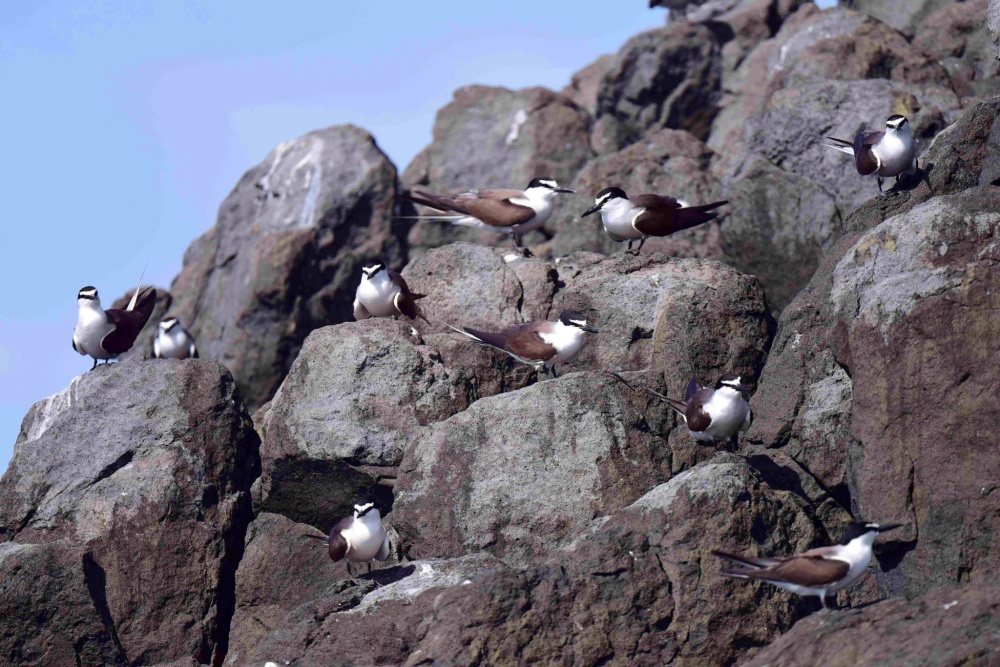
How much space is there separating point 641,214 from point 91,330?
649cm

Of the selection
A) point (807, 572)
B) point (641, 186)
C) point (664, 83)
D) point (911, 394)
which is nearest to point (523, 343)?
point (911, 394)

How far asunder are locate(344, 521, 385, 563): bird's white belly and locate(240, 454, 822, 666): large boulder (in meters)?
0.63

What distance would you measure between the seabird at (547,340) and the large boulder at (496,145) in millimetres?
10115

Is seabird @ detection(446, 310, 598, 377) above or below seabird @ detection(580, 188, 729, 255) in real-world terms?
below

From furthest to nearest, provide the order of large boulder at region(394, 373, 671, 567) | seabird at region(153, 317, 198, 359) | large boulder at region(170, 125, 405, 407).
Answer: large boulder at region(170, 125, 405, 407)
seabird at region(153, 317, 198, 359)
large boulder at region(394, 373, 671, 567)

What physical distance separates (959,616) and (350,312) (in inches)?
561

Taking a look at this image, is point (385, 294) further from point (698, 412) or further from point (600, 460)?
point (698, 412)

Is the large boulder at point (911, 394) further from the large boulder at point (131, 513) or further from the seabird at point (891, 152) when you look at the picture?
the large boulder at point (131, 513)

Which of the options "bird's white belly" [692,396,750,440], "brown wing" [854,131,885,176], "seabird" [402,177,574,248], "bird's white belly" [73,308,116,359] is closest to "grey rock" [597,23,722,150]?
"seabird" [402,177,574,248]

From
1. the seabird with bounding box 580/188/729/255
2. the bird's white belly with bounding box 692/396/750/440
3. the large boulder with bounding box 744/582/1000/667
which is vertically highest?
the seabird with bounding box 580/188/729/255

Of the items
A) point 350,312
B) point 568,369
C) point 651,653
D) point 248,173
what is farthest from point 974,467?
point 248,173

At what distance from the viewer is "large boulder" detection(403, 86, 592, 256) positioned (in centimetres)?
2309

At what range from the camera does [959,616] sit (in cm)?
750

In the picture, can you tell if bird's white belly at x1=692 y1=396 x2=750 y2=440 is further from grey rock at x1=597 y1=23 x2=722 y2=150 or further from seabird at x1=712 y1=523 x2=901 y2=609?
grey rock at x1=597 y1=23 x2=722 y2=150
